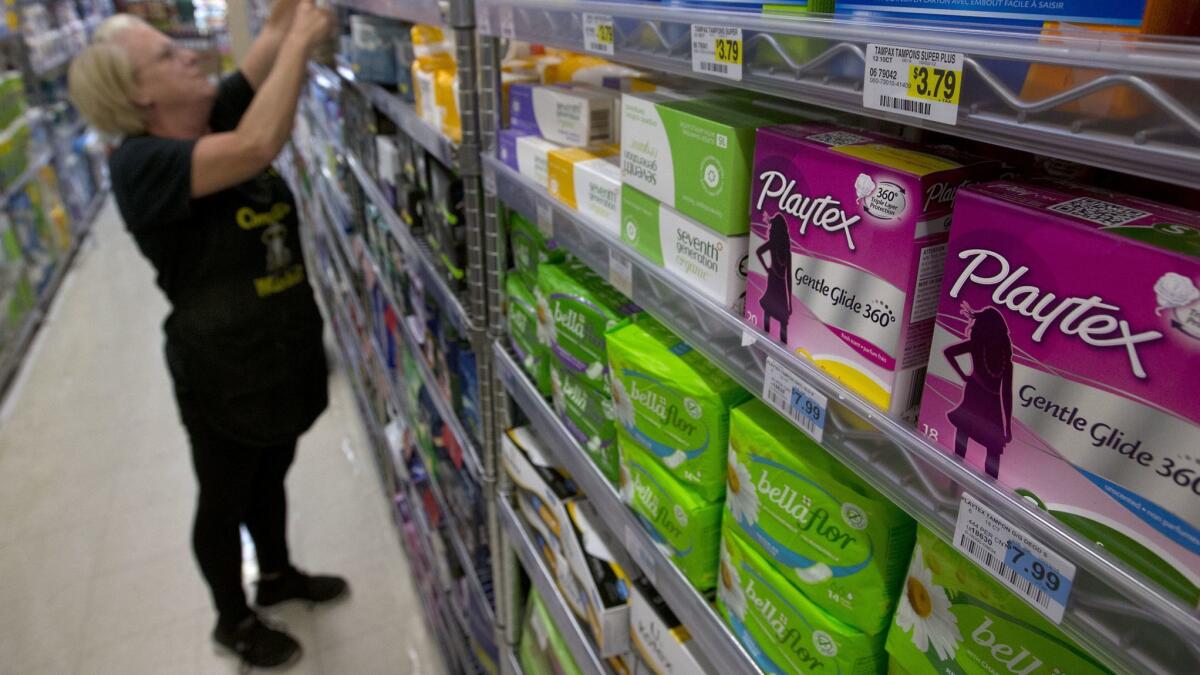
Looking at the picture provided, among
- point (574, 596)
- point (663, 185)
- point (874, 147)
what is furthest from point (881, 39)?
point (574, 596)

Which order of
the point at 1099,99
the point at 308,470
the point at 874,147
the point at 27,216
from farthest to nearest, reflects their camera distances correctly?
1. the point at 27,216
2. the point at 308,470
3. the point at 874,147
4. the point at 1099,99

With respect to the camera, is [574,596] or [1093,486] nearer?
[1093,486]

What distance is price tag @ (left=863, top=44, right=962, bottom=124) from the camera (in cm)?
48

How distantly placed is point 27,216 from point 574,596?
532cm

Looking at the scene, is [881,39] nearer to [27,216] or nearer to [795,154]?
[795,154]

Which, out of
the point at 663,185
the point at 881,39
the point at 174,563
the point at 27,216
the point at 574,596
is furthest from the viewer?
the point at 27,216

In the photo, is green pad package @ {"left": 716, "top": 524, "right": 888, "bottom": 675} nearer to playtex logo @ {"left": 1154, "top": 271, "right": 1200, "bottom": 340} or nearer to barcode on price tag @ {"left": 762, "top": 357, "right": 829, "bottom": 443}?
barcode on price tag @ {"left": 762, "top": 357, "right": 829, "bottom": 443}

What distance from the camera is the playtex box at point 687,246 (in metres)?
0.80

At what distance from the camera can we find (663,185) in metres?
0.87

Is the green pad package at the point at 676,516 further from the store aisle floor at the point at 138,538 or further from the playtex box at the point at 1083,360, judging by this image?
the store aisle floor at the point at 138,538

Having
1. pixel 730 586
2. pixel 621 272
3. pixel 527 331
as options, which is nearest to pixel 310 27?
pixel 527 331

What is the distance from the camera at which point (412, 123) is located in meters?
1.68

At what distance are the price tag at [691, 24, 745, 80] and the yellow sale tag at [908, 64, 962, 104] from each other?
0.19 m

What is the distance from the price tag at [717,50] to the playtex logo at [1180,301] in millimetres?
366
